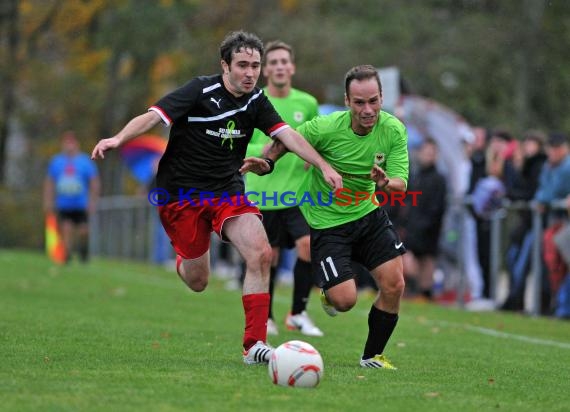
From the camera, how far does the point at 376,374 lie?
827cm

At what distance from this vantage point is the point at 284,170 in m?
11.6

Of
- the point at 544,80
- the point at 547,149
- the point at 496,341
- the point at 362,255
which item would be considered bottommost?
the point at 496,341

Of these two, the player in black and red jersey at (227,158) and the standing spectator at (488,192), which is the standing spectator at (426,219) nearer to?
the standing spectator at (488,192)

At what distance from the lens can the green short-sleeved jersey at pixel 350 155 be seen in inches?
349

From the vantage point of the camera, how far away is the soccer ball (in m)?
7.42

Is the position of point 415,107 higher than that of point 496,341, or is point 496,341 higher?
point 415,107

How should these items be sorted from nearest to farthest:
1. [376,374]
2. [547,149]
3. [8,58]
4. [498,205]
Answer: [376,374]
[547,149]
[498,205]
[8,58]

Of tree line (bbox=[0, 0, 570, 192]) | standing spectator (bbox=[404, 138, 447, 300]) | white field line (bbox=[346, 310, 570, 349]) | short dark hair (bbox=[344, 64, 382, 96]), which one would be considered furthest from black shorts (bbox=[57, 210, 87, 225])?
short dark hair (bbox=[344, 64, 382, 96])

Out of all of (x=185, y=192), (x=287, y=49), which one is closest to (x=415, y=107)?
(x=287, y=49)

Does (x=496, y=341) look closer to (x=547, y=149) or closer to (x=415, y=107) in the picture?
(x=547, y=149)

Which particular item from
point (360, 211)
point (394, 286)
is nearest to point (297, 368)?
point (394, 286)

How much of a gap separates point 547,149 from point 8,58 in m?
23.9

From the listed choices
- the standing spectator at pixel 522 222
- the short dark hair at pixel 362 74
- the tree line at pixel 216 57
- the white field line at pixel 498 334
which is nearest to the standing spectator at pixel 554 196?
the standing spectator at pixel 522 222

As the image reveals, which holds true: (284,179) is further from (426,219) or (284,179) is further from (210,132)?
(426,219)
